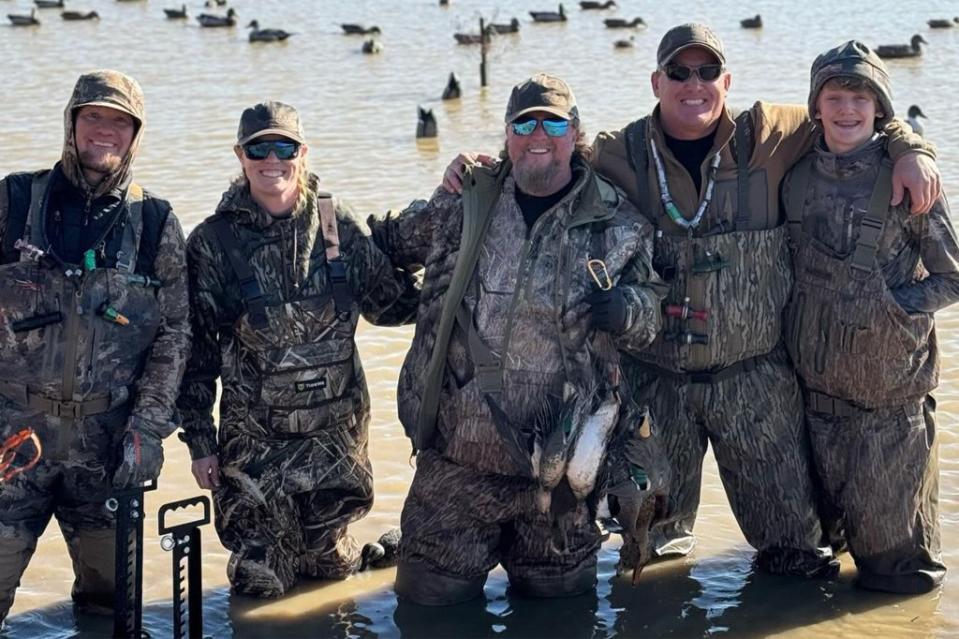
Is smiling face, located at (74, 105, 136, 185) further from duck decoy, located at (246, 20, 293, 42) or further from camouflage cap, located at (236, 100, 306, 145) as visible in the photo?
Answer: duck decoy, located at (246, 20, 293, 42)

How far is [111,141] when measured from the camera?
5195 millimetres

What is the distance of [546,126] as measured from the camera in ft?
17.4

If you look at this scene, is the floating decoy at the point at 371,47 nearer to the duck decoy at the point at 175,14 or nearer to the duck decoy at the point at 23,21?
the duck decoy at the point at 175,14

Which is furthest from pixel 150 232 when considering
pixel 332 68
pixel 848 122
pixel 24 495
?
pixel 332 68

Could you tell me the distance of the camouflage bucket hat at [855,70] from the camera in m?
5.40

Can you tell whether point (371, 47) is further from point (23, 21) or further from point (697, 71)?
point (697, 71)

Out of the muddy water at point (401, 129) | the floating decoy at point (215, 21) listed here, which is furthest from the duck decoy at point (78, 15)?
the floating decoy at point (215, 21)

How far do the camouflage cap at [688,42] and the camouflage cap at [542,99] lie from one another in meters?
0.46

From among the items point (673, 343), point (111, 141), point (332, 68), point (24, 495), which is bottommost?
point (24, 495)

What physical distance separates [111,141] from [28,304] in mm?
692

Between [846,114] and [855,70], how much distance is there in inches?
7.4

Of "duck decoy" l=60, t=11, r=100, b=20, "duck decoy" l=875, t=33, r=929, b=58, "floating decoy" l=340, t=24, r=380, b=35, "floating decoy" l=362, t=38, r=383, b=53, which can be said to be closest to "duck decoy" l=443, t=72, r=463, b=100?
"floating decoy" l=362, t=38, r=383, b=53

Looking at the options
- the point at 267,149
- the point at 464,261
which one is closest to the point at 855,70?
the point at 464,261

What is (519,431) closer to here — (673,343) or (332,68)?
(673,343)
